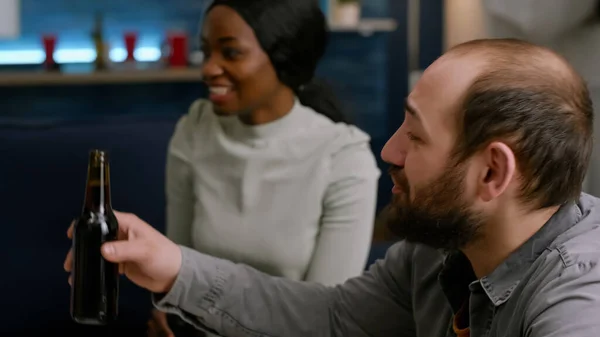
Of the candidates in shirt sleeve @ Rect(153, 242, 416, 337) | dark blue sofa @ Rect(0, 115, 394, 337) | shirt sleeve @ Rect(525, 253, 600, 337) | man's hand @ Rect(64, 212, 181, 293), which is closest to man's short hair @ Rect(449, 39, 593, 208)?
shirt sleeve @ Rect(525, 253, 600, 337)

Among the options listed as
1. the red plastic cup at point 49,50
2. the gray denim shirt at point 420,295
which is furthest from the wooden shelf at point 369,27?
the gray denim shirt at point 420,295

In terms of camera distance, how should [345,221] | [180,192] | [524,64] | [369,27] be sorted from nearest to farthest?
[524,64] < [345,221] < [180,192] < [369,27]

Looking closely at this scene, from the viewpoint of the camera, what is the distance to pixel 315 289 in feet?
4.23

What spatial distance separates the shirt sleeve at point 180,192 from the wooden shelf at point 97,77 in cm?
214

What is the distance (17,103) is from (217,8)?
106 inches

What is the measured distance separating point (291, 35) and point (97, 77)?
7.72 feet

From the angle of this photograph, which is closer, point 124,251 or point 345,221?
point 124,251

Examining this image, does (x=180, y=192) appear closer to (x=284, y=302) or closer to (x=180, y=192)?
(x=180, y=192)

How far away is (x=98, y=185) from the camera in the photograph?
45.6 inches

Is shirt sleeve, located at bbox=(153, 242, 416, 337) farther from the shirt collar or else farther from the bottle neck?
the shirt collar

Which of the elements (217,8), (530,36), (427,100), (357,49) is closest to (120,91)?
(357,49)

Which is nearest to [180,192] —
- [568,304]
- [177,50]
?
[568,304]

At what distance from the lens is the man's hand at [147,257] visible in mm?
1146

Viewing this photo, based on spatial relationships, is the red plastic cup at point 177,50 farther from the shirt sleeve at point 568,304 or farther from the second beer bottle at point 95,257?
the shirt sleeve at point 568,304
